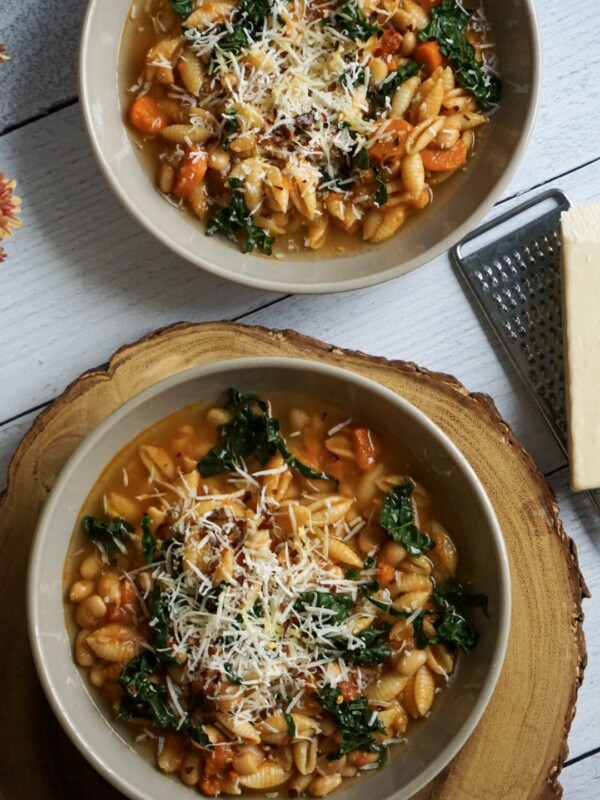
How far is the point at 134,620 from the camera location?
3475mm

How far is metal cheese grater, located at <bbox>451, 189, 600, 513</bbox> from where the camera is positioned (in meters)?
4.05

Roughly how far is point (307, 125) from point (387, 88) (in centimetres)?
38

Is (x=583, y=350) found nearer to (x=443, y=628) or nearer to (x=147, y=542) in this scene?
(x=443, y=628)

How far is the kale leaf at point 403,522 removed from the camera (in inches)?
138

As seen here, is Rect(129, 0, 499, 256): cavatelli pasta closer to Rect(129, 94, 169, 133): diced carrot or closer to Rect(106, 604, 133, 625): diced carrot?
Rect(129, 94, 169, 133): diced carrot

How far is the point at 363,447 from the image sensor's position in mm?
3596

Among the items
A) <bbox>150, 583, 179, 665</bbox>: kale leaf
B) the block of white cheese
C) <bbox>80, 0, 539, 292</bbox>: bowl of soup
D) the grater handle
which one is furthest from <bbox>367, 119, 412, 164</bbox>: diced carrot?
<bbox>150, 583, 179, 665</bbox>: kale leaf

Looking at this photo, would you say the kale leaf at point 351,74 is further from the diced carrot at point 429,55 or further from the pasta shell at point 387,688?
the pasta shell at point 387,688

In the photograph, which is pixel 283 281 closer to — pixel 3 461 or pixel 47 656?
pixel 3 461

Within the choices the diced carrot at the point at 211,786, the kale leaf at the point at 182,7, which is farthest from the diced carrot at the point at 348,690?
the kale leaf at the point at 182,7

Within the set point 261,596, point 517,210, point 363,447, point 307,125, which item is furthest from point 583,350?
point 261,596

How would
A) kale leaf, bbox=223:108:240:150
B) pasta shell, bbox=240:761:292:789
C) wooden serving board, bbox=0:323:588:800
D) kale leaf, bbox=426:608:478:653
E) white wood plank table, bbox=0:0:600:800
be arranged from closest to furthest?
pasta shell, bbox=240:761:292:789, kale leaf, bbox=426:608:478:653, wooden serving board, bbox=0:323:588:800, kale leaf, bbox=223:108:240:150, white wood plank table, bbox=0:0:600:800

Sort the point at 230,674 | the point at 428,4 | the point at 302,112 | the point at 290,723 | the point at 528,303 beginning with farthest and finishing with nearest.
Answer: the point at 528,303 < the point at 428,4 < the point at 302,112 < the point at 290,723 < the point at 230,674

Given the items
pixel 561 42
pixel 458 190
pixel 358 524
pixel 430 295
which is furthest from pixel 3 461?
pixel 561 42
